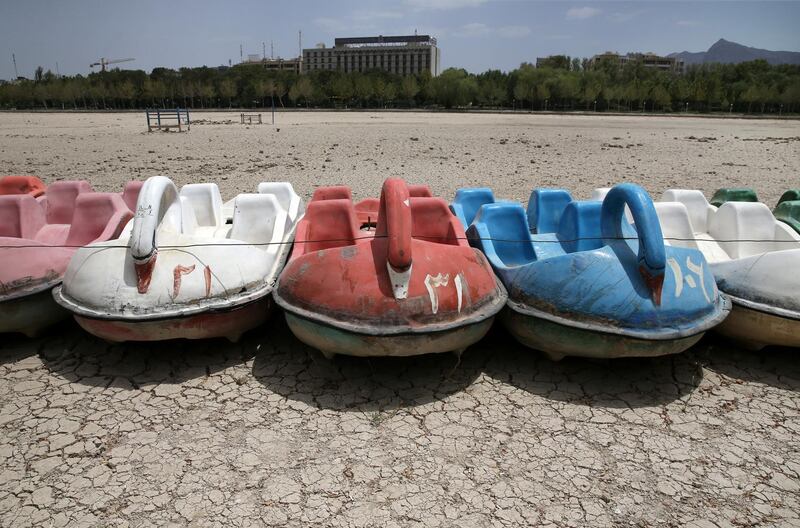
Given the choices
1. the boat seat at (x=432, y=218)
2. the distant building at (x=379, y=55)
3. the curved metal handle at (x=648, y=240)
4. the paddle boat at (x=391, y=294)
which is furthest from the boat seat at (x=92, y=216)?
the distant building at (x=379, y=55)

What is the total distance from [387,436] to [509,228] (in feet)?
7.81

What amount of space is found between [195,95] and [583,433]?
212 ft

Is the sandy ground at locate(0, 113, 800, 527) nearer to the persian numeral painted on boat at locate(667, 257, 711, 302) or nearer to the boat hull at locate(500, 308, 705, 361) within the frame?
the boat hull at locate(500, 308, 705, 361)

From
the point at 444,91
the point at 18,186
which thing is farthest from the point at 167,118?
the point at 444,91

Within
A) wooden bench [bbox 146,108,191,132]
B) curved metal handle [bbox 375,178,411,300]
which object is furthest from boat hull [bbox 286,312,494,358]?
wooden bench [bbox 146,108,191,132]

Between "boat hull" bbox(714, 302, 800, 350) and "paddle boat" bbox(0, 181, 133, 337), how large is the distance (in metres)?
5.03

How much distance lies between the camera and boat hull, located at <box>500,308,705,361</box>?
339 centimetres

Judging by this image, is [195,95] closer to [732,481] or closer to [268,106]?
[268,106]

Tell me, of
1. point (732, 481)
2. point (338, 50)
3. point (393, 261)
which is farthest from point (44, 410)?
point (338, 50)

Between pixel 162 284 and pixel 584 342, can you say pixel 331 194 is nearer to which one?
pixel 162 284

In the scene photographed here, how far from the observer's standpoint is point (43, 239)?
5.05 metres

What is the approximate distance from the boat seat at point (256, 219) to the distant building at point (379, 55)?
392ft

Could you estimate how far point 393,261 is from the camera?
3.28m

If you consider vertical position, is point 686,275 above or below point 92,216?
below
